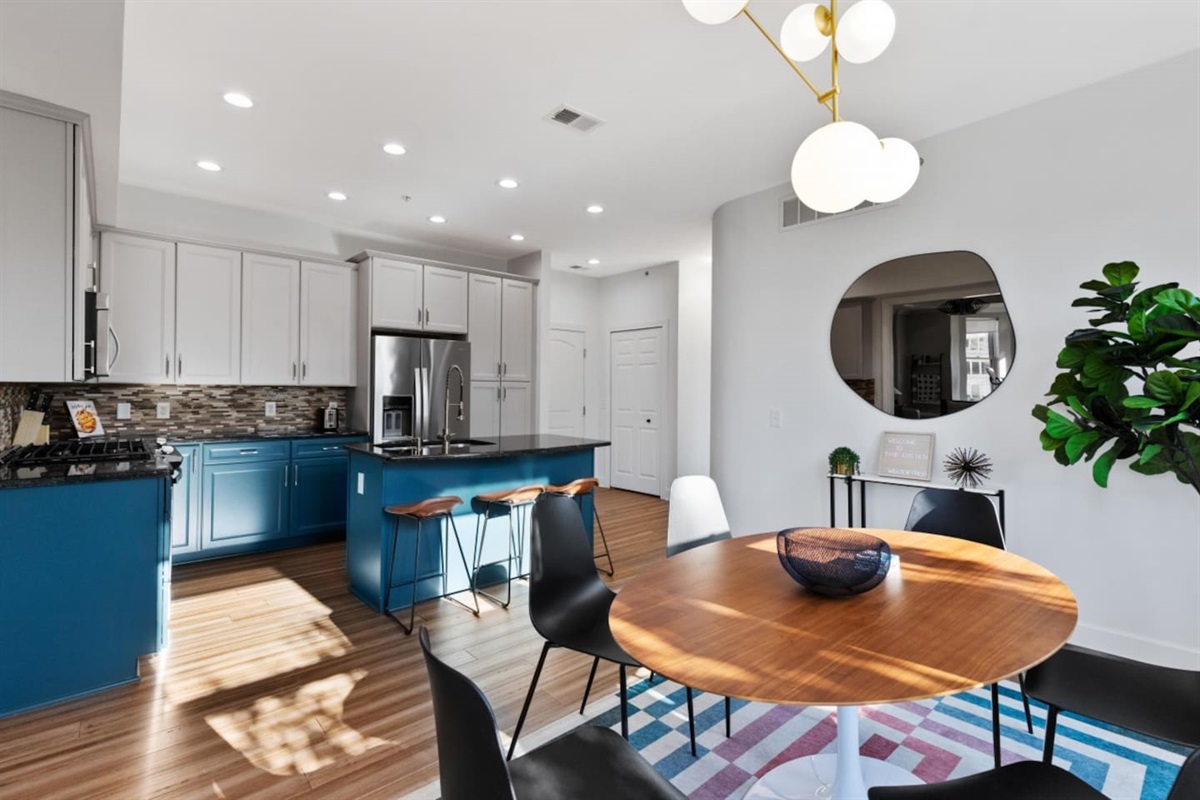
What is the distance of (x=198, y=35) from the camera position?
7.89 feet

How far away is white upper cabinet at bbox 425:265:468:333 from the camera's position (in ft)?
17.5

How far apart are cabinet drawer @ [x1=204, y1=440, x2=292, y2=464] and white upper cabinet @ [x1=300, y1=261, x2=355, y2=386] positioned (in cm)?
63

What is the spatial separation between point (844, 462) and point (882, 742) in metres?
1.74

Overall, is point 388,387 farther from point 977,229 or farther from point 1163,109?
point 1163,109

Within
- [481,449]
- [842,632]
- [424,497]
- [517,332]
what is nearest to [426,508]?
[424,497]

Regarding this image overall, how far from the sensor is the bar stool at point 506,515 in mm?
3447

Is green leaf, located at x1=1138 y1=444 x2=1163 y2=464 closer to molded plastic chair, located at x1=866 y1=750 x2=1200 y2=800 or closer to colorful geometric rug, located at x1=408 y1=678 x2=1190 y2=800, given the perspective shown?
colorful geometric rug, located at x1=408 y1=678 x2=1190 y2=800

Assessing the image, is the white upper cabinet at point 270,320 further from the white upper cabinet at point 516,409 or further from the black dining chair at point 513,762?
the black dining chair at point 513,762

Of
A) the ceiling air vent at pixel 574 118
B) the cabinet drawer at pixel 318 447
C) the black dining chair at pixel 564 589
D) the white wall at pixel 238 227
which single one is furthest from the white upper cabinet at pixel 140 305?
the black dining chair at pixel 564 589

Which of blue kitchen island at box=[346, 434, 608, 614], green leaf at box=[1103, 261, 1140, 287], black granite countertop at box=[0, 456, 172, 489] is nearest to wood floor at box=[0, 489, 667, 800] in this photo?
blue kitchen island at box=[346, 434, 608, 614]

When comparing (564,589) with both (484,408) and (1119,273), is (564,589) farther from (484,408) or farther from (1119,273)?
(484,408)

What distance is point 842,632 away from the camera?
1.29m

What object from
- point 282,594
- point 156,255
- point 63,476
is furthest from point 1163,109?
point 156,255

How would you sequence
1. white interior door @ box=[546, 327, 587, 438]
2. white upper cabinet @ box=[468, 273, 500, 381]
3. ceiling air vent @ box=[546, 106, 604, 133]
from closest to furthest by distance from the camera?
ceiling air vent @ box=[546, 106, 604, 133] < white upper cabinet @ box=[468, 273, 500, 381] < white interior door @ box=[546, 327, 587, 438]
